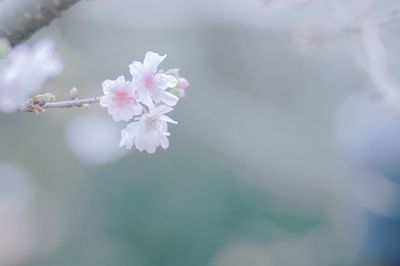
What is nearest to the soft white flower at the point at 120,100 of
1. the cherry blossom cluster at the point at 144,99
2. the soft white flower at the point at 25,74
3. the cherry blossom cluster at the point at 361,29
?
the cherry blossom cluster at the point at 144,99

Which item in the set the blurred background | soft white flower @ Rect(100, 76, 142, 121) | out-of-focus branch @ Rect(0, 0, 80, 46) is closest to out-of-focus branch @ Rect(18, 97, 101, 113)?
soft white flower @ Rect(100, 76, 142, 121)

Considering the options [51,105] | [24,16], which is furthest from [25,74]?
[24,16]

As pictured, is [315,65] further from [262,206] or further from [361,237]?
[361,237]

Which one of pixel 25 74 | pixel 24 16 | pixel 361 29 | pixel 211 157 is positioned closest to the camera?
pixel 25 74

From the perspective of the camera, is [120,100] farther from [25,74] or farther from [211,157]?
[211,157]

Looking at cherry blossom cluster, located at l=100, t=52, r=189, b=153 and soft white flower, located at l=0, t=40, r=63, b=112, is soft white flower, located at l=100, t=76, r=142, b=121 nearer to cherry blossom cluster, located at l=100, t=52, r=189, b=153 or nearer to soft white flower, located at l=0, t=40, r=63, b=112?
cherry blossom cluster, located at l=100, t=52, r=189, b=153

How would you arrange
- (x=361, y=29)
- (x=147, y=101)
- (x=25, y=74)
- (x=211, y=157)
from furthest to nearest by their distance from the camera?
(x=211, y=157)
(x=361, y=29)
(x=147, y=101)
(x=25, y=74)

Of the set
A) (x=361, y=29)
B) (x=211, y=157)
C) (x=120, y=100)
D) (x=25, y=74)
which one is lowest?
(x=25, y=74)
